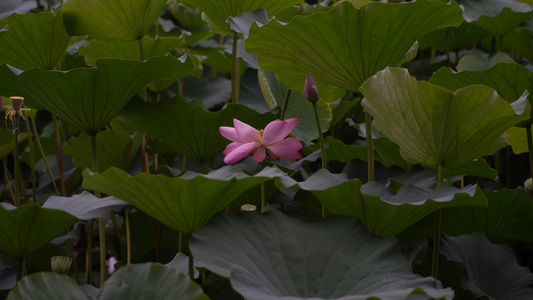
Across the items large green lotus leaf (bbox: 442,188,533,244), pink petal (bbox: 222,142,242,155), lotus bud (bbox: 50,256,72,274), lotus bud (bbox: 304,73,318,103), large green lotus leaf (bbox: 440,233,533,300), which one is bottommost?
large green lotus leaf (bbox: 440,233,533,300)

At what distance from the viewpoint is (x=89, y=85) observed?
1012 mm

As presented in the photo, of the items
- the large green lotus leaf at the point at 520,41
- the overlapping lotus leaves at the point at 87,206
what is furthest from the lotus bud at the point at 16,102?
the large green lotus leaf at the point at 520,41

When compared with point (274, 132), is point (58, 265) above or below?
below

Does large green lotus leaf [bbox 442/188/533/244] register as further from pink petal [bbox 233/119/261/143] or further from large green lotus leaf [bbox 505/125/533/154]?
pink petal [bbox 233/119/261/143]

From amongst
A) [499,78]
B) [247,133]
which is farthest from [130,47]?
[499,78]

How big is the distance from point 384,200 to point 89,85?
526 mm

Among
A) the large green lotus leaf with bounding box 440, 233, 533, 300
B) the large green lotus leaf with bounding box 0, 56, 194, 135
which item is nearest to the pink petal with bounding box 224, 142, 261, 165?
the large green lotus leaf with bounding box 0, 56, 194, 135

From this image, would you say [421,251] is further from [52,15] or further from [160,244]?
[52,15]

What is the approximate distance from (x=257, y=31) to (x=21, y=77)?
15.6 inches

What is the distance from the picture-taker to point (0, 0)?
72.0 inches

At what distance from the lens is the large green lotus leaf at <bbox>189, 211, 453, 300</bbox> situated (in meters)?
0.73

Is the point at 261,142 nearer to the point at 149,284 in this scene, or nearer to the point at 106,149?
the point at 149,284

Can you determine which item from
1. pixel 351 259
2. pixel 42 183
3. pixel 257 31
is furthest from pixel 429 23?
pixel 42 183

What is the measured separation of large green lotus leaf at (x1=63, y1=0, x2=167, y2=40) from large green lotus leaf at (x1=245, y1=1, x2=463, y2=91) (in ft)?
1.01
